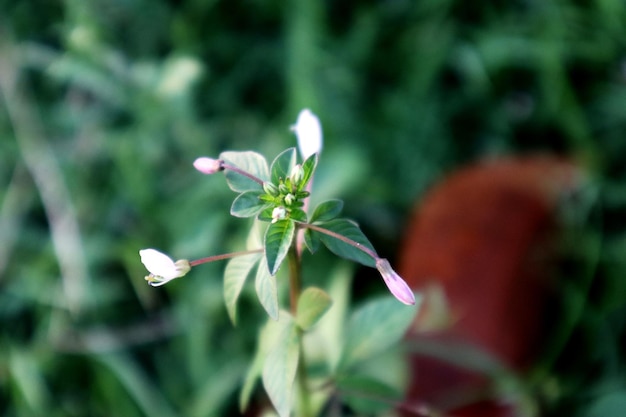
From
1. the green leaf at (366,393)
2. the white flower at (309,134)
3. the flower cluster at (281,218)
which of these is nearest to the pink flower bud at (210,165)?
the flower cluster at (281,218)

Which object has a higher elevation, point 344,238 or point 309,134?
point 309,134

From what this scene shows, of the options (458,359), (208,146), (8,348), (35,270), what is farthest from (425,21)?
(8,348)

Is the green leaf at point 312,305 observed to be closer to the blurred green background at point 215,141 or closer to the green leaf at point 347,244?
the green leaf at point 347,244

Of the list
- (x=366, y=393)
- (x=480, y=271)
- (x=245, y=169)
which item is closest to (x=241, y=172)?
(x=245, y=169)

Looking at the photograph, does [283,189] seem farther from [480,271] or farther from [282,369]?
[480,271]

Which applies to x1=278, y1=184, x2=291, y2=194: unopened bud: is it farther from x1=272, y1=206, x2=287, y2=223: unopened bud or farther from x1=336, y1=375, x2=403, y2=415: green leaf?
x1=336, y1=375, x2=403, y2=415: green leaf

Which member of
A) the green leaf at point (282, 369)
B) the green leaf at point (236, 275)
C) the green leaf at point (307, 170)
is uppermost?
the green leaf at point (307, 170)
